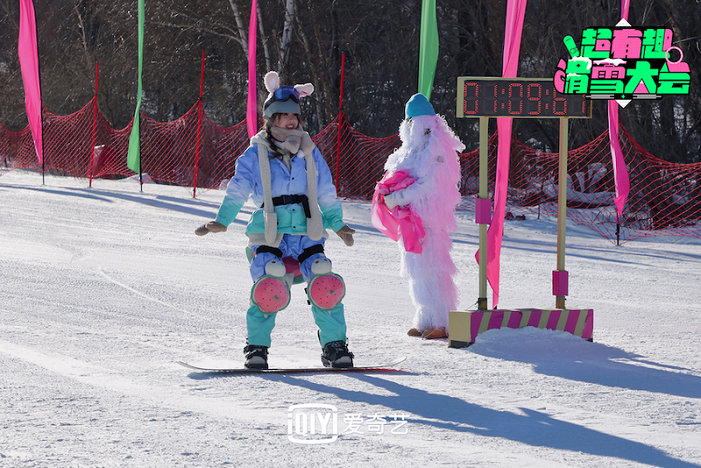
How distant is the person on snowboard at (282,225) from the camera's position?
218 inches

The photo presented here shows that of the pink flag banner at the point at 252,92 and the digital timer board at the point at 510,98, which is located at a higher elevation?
the pink flag banner at the point at 252,92

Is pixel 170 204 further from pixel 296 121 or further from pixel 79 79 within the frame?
pixel 79 79

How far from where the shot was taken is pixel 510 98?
641 centimetres

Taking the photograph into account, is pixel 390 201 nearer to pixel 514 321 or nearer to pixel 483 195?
pixel 483 195

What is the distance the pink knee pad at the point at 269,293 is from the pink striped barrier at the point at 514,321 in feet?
4.39

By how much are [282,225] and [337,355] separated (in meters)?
0.76

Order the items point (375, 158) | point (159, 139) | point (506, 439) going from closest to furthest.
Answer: point (506, 439) → point (375, 158) → point (159, 139)

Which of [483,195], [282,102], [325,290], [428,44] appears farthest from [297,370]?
[428,44]

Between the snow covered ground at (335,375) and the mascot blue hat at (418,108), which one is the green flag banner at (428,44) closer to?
the snow covered ground at (335,375)

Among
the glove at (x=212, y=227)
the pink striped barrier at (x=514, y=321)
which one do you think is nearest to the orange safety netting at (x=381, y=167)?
the pink striped barrier at (x=514, y=321)

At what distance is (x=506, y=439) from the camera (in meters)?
4.30

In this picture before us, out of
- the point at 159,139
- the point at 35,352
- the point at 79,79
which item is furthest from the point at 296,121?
the point at 79,79

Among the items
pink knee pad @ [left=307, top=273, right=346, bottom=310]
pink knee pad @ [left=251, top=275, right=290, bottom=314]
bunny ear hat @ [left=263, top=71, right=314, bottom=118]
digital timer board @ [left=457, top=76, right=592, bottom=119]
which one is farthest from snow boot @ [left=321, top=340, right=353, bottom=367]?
digital timer board @ [left=457, top=76, right=592, bottom=119]

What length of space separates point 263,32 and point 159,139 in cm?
286
